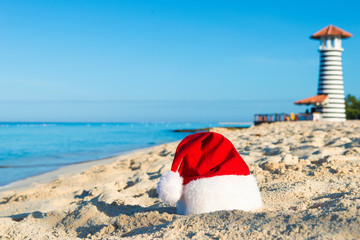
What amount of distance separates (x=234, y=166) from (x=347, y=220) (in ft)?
3.06

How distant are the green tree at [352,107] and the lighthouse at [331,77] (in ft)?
51.0

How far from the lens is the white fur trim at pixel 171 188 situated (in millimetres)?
2422

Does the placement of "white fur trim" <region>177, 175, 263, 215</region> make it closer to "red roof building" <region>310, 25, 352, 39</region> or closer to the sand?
the sand

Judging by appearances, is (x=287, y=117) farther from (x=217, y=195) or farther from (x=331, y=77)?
(x=217, y=195)

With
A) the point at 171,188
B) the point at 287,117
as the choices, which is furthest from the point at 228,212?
the point at 287,117

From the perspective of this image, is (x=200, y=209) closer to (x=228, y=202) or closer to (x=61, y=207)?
(x=228, y=202)

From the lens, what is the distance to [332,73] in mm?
25125

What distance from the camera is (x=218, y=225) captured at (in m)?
1.94

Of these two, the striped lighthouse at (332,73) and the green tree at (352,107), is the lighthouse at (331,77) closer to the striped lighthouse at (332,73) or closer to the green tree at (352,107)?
the striped lighthouse at (332,73)

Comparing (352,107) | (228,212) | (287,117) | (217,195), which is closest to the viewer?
(228,212)

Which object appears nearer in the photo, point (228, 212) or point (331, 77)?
point (228, 212)

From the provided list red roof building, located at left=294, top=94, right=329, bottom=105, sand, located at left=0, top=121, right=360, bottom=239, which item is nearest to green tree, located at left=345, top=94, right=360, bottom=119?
red roof building, located at left=294, top=94, right=329, bottom=105

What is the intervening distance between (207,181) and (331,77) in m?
25.8

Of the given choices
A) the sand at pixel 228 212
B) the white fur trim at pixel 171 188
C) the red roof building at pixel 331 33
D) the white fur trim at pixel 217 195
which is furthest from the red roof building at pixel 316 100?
the white fur trim at pixel 171 188
